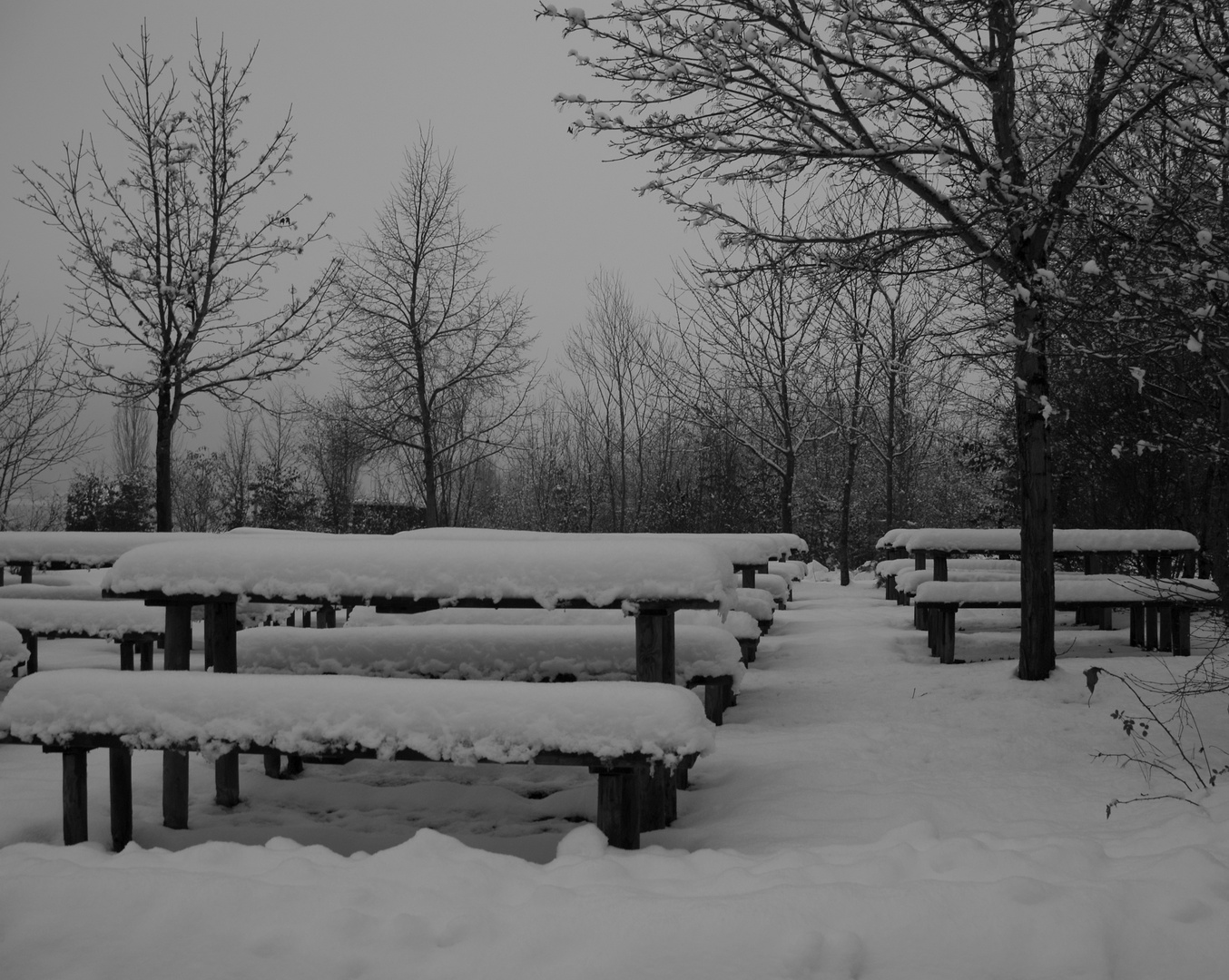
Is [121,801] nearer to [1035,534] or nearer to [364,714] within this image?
[364,714]

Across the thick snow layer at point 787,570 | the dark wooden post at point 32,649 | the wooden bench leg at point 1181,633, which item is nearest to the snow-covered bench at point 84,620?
the dark wooden post at point 32,649

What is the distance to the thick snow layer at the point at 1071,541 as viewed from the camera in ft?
28.4

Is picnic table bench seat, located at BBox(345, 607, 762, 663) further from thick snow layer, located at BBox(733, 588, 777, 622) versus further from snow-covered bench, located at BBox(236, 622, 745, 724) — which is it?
snow-covered bench, located at BBox(236, 622, 745, 724)

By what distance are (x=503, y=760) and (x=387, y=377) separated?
1500 cm

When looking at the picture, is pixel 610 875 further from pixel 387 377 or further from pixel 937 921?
pixel 387 377

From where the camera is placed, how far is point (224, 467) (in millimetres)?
30359

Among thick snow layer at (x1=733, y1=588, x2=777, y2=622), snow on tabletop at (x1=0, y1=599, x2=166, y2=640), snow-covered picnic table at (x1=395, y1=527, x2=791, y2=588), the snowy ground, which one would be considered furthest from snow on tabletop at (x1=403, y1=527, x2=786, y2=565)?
the snowy ground

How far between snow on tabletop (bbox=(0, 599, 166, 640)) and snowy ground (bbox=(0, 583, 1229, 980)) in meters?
2.04

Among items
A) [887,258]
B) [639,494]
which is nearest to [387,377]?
[639,494]

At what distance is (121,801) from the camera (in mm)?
3994

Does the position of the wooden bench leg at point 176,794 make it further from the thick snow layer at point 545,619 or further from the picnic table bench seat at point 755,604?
the picnic table bench seat at point 755,604

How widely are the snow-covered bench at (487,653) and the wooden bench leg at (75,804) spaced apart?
1221 millimetres

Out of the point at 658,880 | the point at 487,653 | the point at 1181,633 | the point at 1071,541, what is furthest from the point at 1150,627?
the point at 658,880

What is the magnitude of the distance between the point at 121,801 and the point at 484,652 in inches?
70.8
